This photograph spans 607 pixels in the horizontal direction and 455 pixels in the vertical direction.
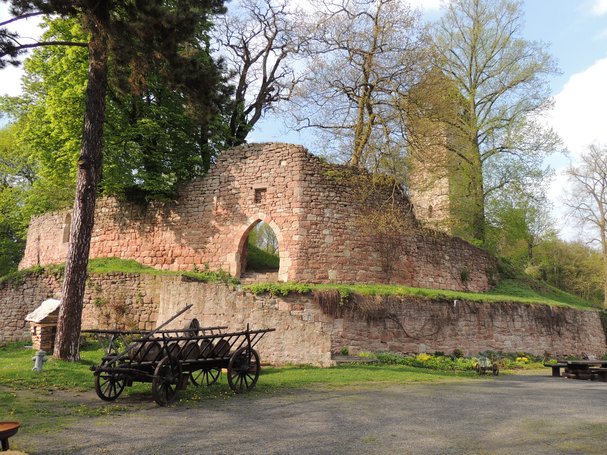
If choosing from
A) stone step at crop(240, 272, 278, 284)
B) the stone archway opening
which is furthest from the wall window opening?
stone step at crop(240, 272, 278, 284)

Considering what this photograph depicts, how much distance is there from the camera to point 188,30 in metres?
10.8

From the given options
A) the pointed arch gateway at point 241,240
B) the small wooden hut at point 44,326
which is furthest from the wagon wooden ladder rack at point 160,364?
the pointed arch gateway at point 241,240

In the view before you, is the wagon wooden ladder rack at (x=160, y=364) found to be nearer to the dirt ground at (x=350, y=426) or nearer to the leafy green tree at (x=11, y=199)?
the dirt ground at (x=350, y=426)

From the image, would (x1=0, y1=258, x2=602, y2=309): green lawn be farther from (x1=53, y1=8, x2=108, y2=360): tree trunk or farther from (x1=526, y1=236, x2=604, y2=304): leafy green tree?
(x1=526, y1=236, x2=604, y2=304): leafy green tree

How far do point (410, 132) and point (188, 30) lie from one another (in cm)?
811

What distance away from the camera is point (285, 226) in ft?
52.5

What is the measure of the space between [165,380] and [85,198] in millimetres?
5438

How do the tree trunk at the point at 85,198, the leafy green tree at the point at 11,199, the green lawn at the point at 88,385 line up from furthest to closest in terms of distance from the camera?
the leafy green tree at the point at 11,199
the tree trunk at the point at 85,198
the green lawn at the point at 88,385

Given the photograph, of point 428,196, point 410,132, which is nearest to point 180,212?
point 410,132

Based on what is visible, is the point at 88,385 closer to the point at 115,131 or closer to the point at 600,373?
the point at 115,131

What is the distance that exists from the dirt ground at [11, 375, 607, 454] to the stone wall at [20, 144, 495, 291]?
23.7ft

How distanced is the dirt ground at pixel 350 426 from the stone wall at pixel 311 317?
3363 millimetres

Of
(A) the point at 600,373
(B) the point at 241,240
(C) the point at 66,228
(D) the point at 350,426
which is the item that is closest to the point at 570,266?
(A) the point at 600,373

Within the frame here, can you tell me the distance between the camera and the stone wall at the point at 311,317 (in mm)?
12172
